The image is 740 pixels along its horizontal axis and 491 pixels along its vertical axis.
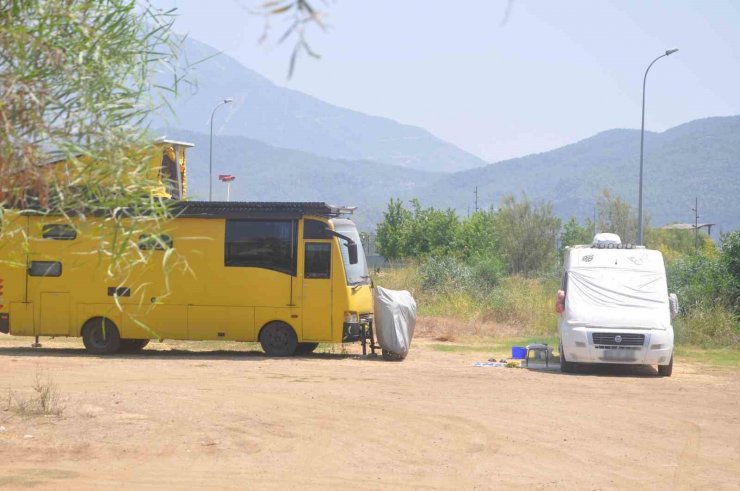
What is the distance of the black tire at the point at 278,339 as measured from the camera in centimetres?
2233

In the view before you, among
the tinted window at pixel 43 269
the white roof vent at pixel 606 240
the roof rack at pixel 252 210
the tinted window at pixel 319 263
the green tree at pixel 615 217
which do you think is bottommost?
the tinted window at pixel 43 269

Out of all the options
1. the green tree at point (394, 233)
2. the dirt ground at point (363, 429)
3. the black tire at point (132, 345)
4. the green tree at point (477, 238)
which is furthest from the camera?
the green tree at point (394, 233)

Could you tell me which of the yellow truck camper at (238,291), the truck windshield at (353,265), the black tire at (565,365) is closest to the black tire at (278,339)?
the yellow truck camper at (238,291)

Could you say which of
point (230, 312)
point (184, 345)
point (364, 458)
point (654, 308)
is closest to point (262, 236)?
point (230, 312)

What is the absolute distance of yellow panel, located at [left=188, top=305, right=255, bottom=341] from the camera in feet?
72.7

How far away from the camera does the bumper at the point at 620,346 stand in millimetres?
20031

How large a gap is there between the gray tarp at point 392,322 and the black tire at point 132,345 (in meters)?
5.32

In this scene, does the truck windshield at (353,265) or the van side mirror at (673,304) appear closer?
the van side mirror at (673,304)

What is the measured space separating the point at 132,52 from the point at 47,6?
0.58 metres

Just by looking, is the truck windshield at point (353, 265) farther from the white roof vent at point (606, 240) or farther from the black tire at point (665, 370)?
the black tire at point (665, 370)

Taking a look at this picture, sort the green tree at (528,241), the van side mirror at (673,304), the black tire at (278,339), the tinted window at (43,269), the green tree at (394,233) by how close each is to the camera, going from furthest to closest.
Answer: the green tree at (528,241)
the green tree at (394,233)
the tinted window at (43,269)
the black tire at (278,339)
the van side mirror at (673,304)

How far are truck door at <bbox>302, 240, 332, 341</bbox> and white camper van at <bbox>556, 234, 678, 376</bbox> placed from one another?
4.63 metres

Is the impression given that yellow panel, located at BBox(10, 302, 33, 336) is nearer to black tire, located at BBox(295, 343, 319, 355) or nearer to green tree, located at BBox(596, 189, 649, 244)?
black tire, located at BBox(295, 343, 319, 355)

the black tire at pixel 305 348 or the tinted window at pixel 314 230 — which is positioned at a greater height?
the tinted window at pixel 314 230
